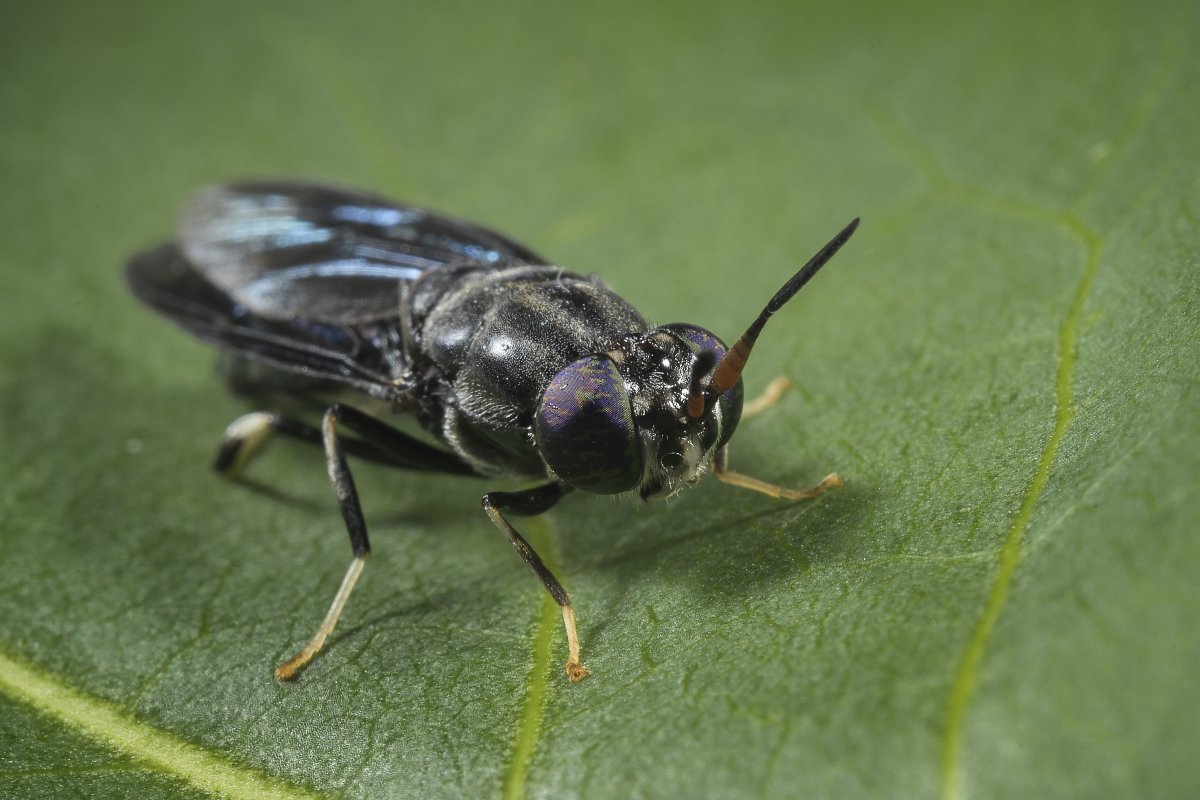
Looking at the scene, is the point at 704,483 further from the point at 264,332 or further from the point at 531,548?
the point at 264,332

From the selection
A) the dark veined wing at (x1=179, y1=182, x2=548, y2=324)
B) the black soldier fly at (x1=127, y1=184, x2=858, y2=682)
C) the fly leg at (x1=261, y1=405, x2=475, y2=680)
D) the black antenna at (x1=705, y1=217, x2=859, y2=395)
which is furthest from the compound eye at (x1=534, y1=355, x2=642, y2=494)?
the dark veined wing at (x1=179, y1=182, x2=548, y2=324)

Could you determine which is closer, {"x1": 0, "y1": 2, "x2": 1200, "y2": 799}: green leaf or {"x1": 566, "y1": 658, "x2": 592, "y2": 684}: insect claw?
{"x1": 0, "y1": 2, "x2": 1200, "y2": 799}: green leaf

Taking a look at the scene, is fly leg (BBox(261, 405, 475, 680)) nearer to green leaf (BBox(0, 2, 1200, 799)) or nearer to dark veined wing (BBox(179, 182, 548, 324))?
green leaf (BBox(0, 2, 1200, 799))

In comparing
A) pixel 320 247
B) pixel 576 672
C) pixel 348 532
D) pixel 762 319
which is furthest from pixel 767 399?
pixel 320 247

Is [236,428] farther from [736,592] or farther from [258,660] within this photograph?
[736,592]

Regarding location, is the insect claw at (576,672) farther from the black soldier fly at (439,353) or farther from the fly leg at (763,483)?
the fly leg at (763,483)

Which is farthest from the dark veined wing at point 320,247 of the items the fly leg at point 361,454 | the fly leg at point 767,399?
the fly leg at point 767,399
